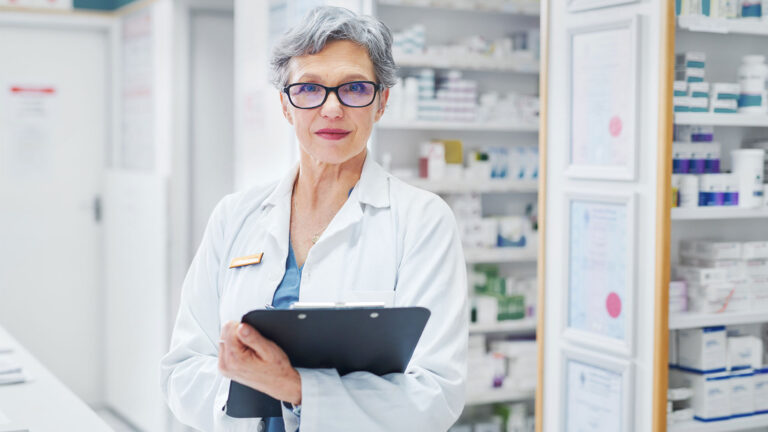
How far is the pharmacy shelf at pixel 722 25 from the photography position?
2820 mm

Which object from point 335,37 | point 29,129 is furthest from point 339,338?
point 29,129

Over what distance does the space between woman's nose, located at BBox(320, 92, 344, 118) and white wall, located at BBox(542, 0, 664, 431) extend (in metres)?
1.44

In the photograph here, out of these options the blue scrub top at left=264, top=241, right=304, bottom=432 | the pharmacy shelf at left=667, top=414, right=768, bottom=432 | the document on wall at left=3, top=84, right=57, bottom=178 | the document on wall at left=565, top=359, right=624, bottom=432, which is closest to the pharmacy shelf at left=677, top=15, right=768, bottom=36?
the document on wall at left=565, top=359, right=624, bottom=432

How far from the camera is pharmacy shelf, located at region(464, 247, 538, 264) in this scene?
443 cm

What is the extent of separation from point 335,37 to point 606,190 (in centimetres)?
158

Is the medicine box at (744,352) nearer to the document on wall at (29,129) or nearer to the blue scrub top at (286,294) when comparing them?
the blue scrub top at (286,294)

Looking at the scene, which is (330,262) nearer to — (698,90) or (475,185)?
(698,90)

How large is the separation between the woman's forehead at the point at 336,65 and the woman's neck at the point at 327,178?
20 centimetres

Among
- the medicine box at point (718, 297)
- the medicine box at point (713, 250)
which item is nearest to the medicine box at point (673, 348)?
the medicine box at point (718, 297)

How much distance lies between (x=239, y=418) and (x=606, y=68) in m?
1.86

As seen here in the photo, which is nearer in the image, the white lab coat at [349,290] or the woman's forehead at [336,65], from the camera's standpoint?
the white lab coat at [349,290]

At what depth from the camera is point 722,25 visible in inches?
116

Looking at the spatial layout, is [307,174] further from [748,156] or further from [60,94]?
[60,94]

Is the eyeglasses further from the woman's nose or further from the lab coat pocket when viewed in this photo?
the lab coat pocket
